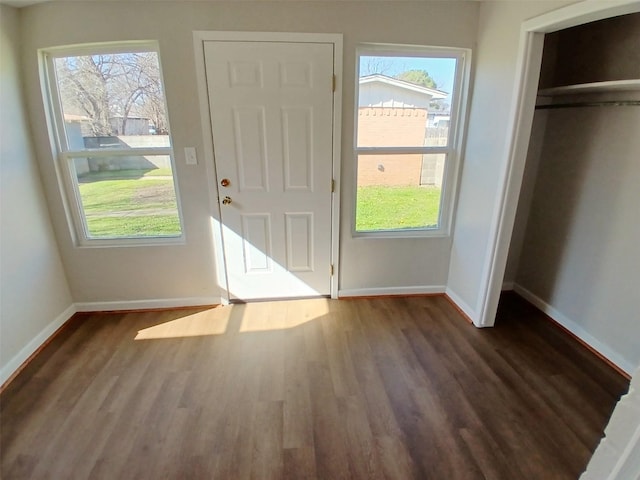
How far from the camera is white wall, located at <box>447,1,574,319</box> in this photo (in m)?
1.99

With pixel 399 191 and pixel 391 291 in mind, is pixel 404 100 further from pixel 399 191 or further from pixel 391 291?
pixel 391 291

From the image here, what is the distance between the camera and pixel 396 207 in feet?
8.91

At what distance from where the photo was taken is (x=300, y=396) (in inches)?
71.4

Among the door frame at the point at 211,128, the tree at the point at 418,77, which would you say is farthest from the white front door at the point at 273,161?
the tree at the point at 418,77

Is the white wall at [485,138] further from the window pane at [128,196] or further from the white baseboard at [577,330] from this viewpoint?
the window pane at [128,196]

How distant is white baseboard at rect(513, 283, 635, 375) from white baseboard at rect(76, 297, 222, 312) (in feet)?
8.73

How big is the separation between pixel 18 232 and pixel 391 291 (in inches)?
109

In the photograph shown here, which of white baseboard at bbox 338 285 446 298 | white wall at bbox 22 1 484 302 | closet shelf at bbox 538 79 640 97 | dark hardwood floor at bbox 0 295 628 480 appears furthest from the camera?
white baseboard at bbox 338 285 446 298

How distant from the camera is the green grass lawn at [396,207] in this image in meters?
2.65

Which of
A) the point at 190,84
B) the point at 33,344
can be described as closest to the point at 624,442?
the point at 190,84

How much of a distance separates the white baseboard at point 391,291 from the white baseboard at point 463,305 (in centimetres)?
10

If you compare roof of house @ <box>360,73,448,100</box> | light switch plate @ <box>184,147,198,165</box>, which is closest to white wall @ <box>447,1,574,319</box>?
roof of house @ <box>360,73,448,100</box>

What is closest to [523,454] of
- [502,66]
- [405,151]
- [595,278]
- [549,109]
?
[595,278]

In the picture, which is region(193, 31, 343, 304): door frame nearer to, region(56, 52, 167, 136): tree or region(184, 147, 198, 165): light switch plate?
region(184, 147, 198, 165): light switch plate
